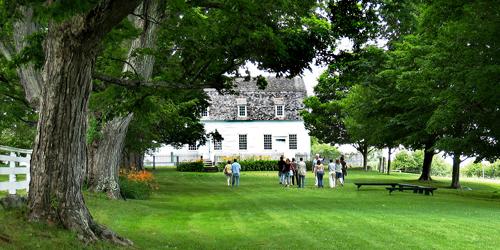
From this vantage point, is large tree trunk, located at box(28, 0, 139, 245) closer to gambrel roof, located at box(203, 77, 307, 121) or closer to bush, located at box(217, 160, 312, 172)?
bush, located at box(217, 160, 312, 172)

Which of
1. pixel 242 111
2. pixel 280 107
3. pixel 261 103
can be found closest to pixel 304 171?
pixel 280 107

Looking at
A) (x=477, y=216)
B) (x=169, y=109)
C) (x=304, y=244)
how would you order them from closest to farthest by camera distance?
Answer: (x=304, y=244)
(x=477, y=216)
(x=169, y=109)

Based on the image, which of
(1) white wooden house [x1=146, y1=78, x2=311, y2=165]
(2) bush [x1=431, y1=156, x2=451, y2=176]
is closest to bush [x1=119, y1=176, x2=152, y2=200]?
(1) white wooden house [x1=146, y1=78, x2=311, y2=165]

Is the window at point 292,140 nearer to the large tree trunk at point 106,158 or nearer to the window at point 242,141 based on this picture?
the window at point 242,141

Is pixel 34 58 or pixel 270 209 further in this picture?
pixel 270 209

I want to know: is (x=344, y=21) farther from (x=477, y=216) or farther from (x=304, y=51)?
(x=477, y=216)

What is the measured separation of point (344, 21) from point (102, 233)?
8.70m

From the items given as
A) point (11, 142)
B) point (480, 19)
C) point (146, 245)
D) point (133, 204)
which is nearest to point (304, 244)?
point (146, 245)

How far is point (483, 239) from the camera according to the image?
1248 centimetres

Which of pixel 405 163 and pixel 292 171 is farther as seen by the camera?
pixel 405 163

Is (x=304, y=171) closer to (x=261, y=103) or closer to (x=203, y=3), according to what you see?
(x=203, y=3)

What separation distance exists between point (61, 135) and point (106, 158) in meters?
10.5

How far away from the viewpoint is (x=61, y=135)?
32.7 feet

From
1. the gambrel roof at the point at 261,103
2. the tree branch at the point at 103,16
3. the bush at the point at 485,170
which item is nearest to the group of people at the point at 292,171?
the tree branch at the point at 103,16
